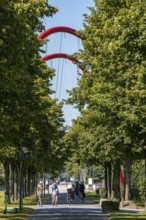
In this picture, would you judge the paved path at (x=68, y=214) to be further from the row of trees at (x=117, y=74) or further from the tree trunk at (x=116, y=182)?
the tree trunk at (x=116, y=182)

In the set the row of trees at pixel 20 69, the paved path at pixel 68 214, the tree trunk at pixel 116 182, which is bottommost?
the paved path at pixel 68 214

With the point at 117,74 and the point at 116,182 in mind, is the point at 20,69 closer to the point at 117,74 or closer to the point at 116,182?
the point at 117,74

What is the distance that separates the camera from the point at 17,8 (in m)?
18.3

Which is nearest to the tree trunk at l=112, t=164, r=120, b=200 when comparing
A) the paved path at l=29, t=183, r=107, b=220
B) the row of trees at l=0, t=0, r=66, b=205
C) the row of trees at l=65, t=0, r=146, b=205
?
the row of trees at l=65, t=0, r=146, b=205

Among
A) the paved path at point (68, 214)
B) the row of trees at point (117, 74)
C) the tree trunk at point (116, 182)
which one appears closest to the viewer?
the row of trees at point (117, 74)

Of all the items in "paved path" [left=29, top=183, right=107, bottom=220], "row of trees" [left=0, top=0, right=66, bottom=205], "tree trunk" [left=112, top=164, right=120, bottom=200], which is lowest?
"paved path" [left=29, top=183, right=107, bottom=220]

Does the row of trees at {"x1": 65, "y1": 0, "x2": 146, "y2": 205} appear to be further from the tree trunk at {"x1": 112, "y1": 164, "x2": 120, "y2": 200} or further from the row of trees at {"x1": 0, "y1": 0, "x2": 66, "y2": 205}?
the tree trunk at {"x1": 112, "y1": 164, "x2": 120, "y2": 200}

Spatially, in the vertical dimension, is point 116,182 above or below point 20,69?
below

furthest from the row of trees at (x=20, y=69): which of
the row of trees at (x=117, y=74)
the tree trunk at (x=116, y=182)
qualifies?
the tree trunk at (x=116, y=182)

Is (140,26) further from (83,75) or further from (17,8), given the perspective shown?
(83,75)

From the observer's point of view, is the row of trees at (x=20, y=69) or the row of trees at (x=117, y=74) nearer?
the row of trees at (x=20, y=69)

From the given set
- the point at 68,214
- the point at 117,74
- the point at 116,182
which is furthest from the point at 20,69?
the point at 116,182

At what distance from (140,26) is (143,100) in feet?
12.8

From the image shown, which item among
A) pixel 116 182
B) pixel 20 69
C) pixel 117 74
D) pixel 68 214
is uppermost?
pixel 117 74
